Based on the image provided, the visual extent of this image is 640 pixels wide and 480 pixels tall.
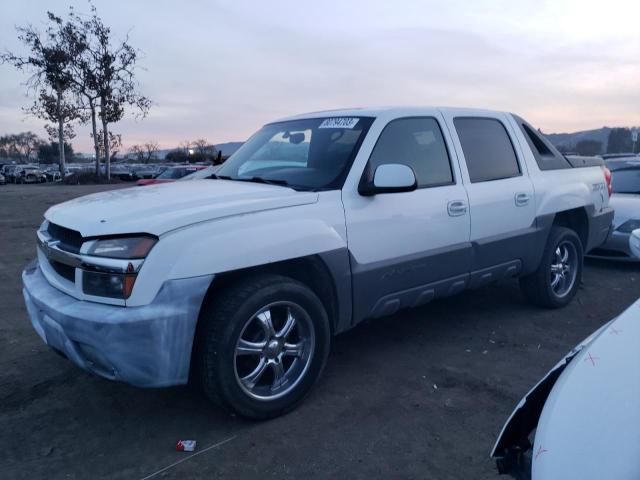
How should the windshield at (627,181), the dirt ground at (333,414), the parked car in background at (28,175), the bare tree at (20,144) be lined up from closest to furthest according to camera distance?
the dirt ground at (333,414) < the windshield at (627,181) < the parked car in background at (28,175) < the bare tree at (20,144)

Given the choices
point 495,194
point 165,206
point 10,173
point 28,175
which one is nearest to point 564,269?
point 495,194

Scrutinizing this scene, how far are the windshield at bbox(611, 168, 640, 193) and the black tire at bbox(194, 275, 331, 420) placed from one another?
6726mm

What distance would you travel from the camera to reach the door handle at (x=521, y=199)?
15.0ft

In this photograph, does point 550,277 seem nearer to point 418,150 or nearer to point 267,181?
point 418,150

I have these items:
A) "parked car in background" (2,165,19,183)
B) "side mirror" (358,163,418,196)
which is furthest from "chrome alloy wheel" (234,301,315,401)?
"parked car in background" (2,165,19,183)

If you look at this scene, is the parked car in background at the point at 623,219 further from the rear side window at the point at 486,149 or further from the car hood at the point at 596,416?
the car hood at the point at 596,416

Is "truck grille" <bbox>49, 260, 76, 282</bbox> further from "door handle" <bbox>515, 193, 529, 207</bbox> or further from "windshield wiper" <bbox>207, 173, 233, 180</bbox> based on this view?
"door handle" <bbox>515, 193, 529, 207</bbox>

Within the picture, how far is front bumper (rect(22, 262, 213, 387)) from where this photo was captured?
2617mm

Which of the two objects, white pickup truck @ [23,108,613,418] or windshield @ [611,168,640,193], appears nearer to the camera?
white pickup truck @ [23,108,613,418]

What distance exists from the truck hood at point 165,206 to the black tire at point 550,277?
2.75 meters

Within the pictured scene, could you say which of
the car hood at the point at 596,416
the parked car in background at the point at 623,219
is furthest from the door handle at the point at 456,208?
the parked car in background at the point at 623,219

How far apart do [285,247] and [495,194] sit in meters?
2.16

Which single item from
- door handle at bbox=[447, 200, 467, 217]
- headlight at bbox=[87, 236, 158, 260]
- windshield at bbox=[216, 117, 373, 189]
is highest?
windshield at bbox=[216, 117, 373, 189]

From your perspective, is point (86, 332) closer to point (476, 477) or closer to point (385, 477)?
point (385, 477)
